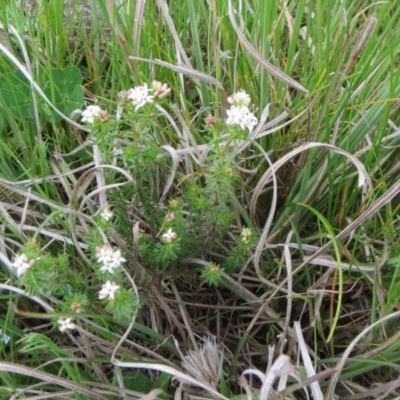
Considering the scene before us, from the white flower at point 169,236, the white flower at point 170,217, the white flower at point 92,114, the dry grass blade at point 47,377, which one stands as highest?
the white flower at point 92,114

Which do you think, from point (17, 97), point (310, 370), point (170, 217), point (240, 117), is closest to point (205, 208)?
point (170, 217)

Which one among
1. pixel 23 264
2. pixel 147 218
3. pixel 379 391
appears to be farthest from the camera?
pixel 147 218

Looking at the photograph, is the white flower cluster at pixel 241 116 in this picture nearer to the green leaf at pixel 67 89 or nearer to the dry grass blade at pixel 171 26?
the dry grass blade at pixel 171 26

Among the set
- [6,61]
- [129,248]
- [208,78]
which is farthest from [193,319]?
[6,61]

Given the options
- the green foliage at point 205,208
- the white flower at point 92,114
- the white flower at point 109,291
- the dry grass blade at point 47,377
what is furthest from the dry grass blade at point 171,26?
the dry grass blade at point 47,377

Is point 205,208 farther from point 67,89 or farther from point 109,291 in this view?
point 67,89

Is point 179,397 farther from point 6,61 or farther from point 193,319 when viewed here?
point 6,61

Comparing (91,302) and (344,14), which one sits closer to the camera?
(91,302)

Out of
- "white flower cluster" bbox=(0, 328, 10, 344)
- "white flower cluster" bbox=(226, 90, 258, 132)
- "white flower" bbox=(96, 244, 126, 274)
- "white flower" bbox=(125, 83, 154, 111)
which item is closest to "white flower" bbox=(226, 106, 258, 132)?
"white flower cluster" bbox=(226, 90, 258, 132)
